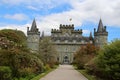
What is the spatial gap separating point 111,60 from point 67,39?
281 ft

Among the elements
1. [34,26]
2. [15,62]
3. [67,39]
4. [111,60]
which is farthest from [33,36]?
[111,60]

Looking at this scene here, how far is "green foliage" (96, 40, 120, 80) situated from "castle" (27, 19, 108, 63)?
7287 centimetres

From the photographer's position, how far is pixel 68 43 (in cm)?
10469

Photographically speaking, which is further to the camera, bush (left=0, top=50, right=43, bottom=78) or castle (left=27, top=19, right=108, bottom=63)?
castle (left=27, top=19, right=108, bottom=63)

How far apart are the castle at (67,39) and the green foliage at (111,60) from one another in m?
72.9

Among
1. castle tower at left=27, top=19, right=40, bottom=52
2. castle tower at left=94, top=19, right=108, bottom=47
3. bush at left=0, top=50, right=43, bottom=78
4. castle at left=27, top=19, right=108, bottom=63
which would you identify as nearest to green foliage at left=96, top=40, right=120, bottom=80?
bush at left=0, top=50, right=43, bottom=78

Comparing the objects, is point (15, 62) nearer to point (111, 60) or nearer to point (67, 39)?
point (111, 60)

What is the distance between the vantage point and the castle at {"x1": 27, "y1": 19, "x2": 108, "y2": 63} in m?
96.2

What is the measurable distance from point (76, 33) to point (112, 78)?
89.0m

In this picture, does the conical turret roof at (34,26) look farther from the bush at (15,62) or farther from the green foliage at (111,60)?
the green foliage at (111,60)

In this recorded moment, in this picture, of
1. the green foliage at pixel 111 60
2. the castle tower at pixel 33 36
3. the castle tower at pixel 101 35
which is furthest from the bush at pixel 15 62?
the castle tower at pixel 101 35

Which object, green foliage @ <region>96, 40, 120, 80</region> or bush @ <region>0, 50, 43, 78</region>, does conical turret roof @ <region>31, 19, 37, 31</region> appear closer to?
bush @ <region>0, 50, 43, 78</region>

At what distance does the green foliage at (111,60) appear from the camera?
19.9 m

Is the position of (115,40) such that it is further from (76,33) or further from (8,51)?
(76,33)
